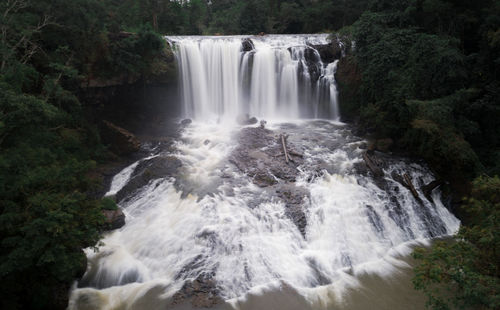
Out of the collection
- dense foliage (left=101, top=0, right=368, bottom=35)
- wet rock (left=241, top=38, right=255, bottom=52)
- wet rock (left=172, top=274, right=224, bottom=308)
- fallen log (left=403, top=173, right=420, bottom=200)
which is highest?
dense foliage (left=101, top=0, right=368, bottom=35)

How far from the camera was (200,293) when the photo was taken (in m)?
8.17

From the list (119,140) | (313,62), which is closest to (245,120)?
(313,62)

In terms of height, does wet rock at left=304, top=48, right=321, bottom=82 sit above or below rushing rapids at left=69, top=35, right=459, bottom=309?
above

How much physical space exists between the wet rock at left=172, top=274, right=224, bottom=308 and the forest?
8.83 feet

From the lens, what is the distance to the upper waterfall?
2075 cm

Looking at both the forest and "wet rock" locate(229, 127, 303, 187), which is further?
"wet rock" locate(229, 127, 303, 187)

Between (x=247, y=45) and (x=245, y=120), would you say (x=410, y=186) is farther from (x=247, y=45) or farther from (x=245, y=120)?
(x=247, y=45)

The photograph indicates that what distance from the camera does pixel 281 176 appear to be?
510 inches

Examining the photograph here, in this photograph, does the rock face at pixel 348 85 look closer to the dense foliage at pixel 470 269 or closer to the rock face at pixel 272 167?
the rock face at pixel 272 167

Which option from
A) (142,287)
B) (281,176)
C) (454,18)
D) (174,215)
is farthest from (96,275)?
(454,18)

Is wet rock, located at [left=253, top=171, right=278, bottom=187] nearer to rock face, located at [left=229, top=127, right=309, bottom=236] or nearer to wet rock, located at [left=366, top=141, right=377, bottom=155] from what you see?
rock face, located at [left=229, top=127, right=309, bottom=236]

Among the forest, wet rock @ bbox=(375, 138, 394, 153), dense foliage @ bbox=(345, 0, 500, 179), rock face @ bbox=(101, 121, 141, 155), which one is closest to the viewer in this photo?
the forest

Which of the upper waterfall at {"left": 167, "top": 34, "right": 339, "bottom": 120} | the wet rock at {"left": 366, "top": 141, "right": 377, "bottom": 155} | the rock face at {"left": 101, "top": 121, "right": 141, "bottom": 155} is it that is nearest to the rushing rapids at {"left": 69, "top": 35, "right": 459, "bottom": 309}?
the wet rock at {"left": 366, "top": 141, "right": 377, "bottom": 155}

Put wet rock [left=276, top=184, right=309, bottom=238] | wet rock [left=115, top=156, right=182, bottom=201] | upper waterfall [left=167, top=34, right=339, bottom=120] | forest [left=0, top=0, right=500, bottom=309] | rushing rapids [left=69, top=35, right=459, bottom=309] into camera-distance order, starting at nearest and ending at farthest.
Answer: forest [left=0, top=0, right=500, bottom=309]
rushing rapids [left=69, top=35, right=459, bottom=309]
wet rock [left=276, top=184, right=309, bottom=238]
wet rock [left=115, top=156, right=182, bottom=201]
upper waterfall [left=167, top=34, right=339, bottom=120]
